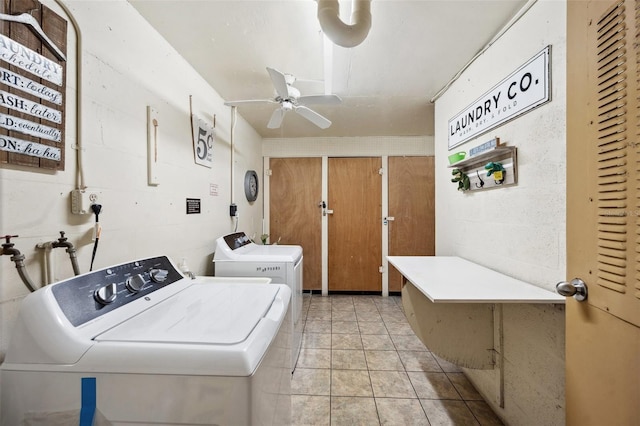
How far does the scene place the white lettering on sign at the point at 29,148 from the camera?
77 cm

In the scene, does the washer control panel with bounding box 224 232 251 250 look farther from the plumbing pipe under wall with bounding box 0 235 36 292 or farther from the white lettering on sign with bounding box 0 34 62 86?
the white lettering on sign with bounding box 0 34 62 86

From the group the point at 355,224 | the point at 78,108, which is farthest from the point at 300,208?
the point at 78,108

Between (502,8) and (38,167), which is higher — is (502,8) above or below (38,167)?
above

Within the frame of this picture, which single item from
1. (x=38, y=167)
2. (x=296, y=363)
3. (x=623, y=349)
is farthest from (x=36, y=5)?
(x=296, y=363)

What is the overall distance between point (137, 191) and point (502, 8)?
2105mm

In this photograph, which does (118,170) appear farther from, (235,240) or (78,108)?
(235,240)

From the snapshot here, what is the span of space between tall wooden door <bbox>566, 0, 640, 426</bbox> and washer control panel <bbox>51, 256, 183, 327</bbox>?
5.11 feet

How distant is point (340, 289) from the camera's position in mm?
3604

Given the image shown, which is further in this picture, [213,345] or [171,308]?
[171,308]

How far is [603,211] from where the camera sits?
0.75 m

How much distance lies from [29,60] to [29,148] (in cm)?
29

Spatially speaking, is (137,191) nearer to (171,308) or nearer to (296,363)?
(171,308)

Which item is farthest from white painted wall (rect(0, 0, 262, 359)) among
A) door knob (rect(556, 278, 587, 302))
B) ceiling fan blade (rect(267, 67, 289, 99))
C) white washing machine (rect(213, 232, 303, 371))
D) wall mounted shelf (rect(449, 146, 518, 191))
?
wall mounted shelf (rect(449, 146, 518, 191))

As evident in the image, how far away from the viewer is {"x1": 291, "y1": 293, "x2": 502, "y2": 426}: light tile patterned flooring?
1.49 meters
